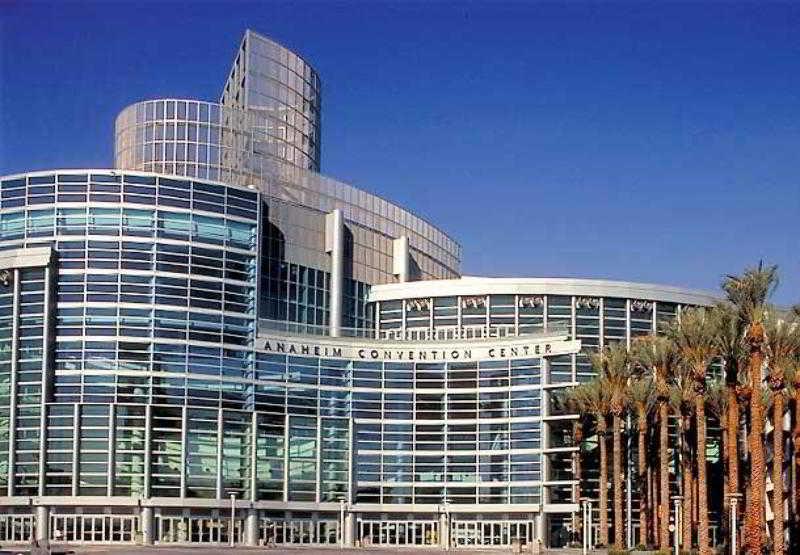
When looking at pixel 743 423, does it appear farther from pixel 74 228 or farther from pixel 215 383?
pixel 74 228

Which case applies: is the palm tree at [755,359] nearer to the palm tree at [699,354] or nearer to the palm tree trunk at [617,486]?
the palm tree at [699,354]

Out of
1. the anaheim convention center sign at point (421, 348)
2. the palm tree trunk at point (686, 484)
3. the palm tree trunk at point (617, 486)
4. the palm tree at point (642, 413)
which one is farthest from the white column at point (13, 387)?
the palm tree trunk at point (686, 484)

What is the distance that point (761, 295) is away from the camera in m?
86.4

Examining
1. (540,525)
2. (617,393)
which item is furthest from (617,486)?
(540,525)

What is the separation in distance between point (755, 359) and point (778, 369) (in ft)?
14.9

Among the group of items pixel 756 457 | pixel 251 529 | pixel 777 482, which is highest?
pixel 756 457

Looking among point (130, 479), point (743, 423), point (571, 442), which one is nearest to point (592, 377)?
point (571, 442)

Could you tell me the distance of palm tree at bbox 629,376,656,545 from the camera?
4311 inches

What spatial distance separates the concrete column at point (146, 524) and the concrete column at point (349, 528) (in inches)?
754

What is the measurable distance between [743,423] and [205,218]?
1965 inches

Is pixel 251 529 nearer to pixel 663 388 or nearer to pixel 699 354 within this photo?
pixel 663 388

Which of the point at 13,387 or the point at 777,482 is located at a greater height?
the point at 13,387

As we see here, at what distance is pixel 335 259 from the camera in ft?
453

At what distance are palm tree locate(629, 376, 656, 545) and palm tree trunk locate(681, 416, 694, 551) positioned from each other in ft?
11.9
